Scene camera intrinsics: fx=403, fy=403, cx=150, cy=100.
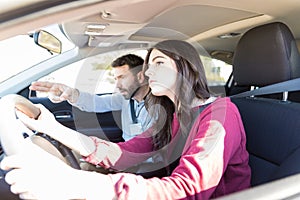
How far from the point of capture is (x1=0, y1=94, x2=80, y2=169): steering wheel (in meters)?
1.01

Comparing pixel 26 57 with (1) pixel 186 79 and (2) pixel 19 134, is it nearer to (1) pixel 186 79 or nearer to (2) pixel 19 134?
(1) pixel 186 79

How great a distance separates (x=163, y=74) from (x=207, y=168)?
454 millimetres

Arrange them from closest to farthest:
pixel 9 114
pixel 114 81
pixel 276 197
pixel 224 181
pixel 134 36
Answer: pixel 276 197, pixel 9 114, pixel 224 181, pixel 134 36, pixel 114 81

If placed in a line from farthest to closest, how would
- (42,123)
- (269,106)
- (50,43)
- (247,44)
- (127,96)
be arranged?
(127,96), (50,43), (247,44), (269,106), (42,123)

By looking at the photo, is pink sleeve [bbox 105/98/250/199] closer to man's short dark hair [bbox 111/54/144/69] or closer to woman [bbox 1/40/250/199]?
woman [bbox 1/40/250/199]

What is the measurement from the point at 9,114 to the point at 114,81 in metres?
1.40

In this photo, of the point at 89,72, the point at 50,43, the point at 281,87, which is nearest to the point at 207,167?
the point at 281,87

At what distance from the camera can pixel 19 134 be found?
1.05 m

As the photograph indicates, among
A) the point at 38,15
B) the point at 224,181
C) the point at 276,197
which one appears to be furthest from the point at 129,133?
the point at 38,15

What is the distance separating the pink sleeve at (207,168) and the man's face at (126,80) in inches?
38.4

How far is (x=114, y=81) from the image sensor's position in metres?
2.48

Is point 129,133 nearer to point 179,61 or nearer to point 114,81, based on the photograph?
point 114,81

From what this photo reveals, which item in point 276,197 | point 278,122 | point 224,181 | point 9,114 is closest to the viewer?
point 276,197

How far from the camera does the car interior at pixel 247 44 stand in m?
1.48
